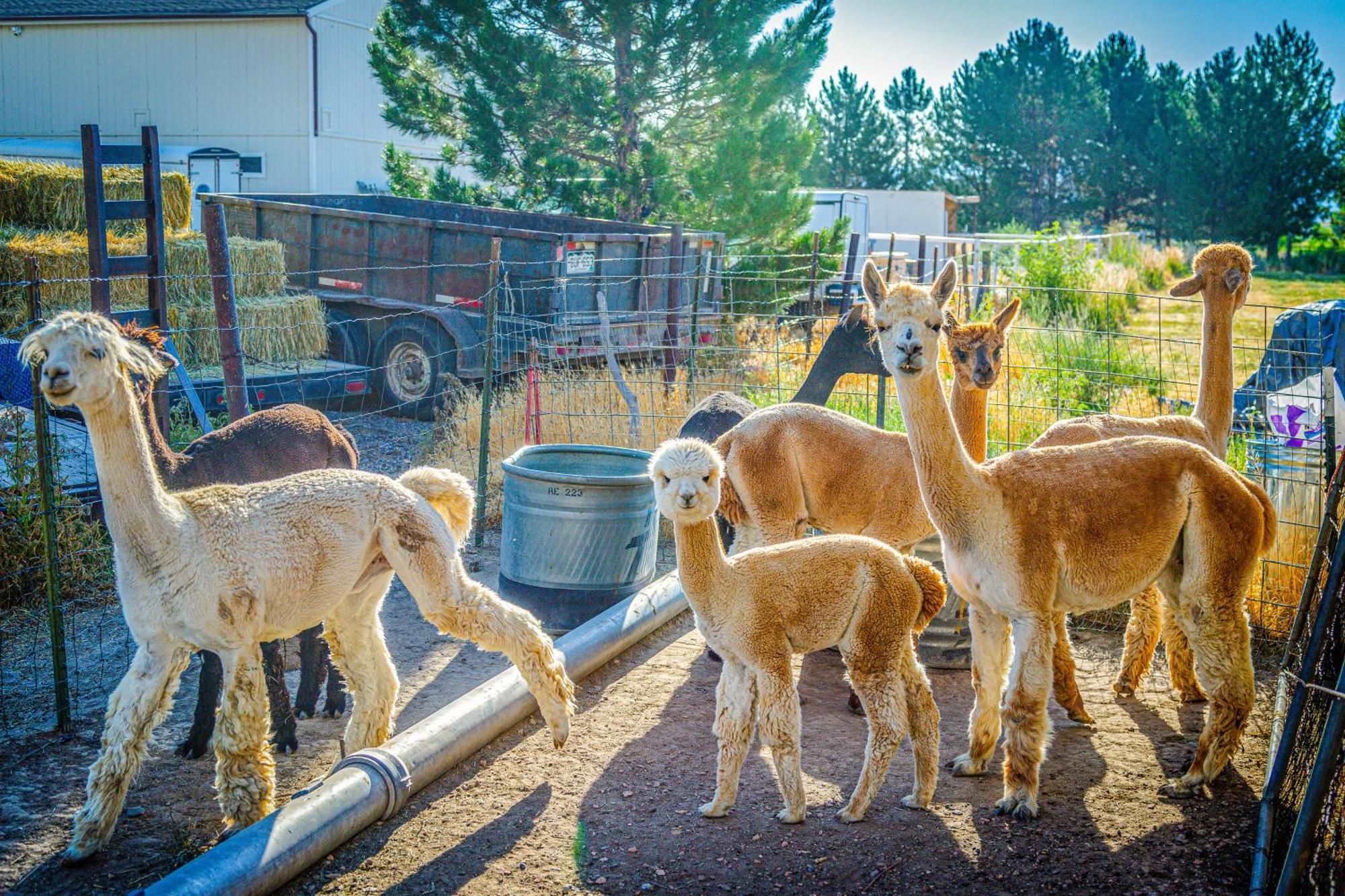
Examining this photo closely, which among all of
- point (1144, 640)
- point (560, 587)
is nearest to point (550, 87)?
point (560, 587)

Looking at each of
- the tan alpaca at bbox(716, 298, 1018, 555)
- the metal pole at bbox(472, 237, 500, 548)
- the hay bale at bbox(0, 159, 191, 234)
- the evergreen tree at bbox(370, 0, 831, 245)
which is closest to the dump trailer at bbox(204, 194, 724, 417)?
the hay bale at bbox(0, 159, 191, 234)

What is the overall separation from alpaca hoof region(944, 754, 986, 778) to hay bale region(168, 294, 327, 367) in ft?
28.4

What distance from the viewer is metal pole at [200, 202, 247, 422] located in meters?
7.06

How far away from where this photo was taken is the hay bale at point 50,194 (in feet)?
45.9

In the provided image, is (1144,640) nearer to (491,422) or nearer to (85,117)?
(491,422)

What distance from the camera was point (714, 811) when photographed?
180 inches

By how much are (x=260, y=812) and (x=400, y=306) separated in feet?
30.0

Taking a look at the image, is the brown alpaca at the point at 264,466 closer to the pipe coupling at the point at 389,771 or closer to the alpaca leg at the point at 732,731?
the pipe coupling at the point at 389,771

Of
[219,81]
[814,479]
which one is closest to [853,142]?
[219,81]

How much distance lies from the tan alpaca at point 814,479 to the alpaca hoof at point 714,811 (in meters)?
1.75

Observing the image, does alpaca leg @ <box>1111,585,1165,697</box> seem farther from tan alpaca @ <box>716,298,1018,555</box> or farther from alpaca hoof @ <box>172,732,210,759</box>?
alpaca hoof @ <box>172,732,210,759</box>

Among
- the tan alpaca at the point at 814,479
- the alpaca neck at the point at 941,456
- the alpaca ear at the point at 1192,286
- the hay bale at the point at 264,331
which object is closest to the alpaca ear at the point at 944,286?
the alpaca neck at the point at 941,456

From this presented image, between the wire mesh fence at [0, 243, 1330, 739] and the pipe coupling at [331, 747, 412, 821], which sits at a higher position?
the wire mesh fence at [0, 243, 1330, 739]

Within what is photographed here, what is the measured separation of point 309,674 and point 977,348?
3.72 m
